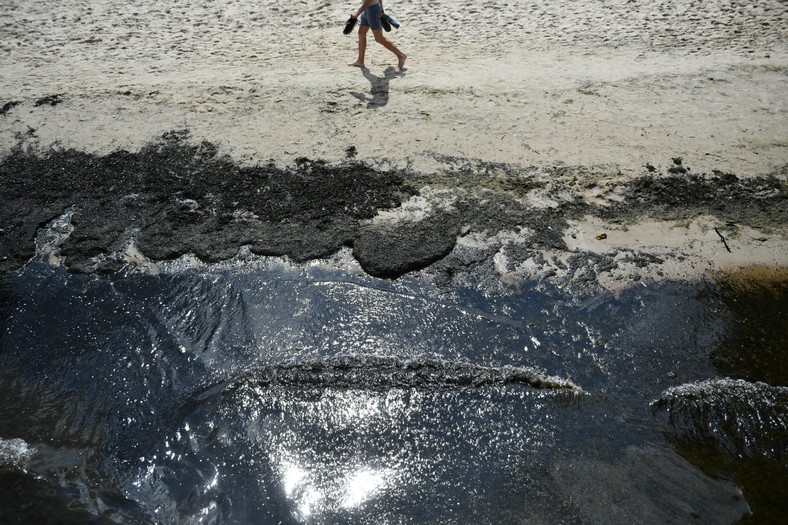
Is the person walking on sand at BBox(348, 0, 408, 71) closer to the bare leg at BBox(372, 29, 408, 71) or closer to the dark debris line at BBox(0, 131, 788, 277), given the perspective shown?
the bare leg at BBox(372, 29, 408, 71)

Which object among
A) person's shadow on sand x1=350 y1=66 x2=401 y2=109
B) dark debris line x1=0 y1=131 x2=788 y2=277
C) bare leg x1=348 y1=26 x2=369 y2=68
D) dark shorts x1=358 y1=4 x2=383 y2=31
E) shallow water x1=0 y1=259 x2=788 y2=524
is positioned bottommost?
shallow water x1=0 y1=259 x2=788 y2=524

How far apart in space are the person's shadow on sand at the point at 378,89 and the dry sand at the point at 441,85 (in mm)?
25

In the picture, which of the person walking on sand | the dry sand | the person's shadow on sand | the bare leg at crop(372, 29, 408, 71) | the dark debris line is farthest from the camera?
the bare leg at crop(372, 29, 408, 71)

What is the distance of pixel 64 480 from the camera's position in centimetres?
389

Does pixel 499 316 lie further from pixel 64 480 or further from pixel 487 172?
pixel 64 480

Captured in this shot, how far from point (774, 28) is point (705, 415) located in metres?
6.03

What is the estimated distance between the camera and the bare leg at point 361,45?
7250 mm

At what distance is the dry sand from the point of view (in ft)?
20.1

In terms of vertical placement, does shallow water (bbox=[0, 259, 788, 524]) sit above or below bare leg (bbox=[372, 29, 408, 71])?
below

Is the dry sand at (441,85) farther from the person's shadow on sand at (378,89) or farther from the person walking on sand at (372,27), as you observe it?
the person walking on sand at (372,27)

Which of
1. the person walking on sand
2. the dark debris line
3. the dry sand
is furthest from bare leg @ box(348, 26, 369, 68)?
the dark debris line

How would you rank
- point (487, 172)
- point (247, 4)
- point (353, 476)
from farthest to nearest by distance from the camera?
point (247, 4) → point (487, 172) → point (353, 476)

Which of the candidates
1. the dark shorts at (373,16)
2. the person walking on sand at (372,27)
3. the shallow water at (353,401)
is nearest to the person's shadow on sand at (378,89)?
the person walking on sand at (372,27)

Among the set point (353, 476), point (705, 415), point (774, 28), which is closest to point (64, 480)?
point (353, 476)
